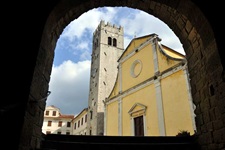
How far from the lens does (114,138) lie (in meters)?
3.34

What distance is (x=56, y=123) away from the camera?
36.2 meters

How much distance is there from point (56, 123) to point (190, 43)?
119ft

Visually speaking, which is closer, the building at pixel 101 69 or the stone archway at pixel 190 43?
the stone archway at pixel 190 43

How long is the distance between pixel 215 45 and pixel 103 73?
22.7 metres

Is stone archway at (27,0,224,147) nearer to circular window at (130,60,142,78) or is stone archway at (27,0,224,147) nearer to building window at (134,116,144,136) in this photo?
building window at (134,116,144,136)

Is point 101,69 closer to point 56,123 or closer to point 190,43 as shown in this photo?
point 56,123

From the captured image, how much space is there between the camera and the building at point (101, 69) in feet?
73.4

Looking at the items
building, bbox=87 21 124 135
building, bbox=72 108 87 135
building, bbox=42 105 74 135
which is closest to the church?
building, bbox=87 21 124 135

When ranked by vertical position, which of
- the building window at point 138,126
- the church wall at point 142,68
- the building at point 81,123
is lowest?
the building window at point 138,126

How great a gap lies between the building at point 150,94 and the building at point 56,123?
2112cm

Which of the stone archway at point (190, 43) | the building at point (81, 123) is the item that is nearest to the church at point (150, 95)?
the building at point (81, 123)

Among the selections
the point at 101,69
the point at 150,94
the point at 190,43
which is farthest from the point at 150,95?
the point at 101,69

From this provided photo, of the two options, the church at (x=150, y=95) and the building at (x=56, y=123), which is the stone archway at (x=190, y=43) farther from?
the building at (x=56, y=123)

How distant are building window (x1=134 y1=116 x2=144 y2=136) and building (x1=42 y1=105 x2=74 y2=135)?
24.2 m
